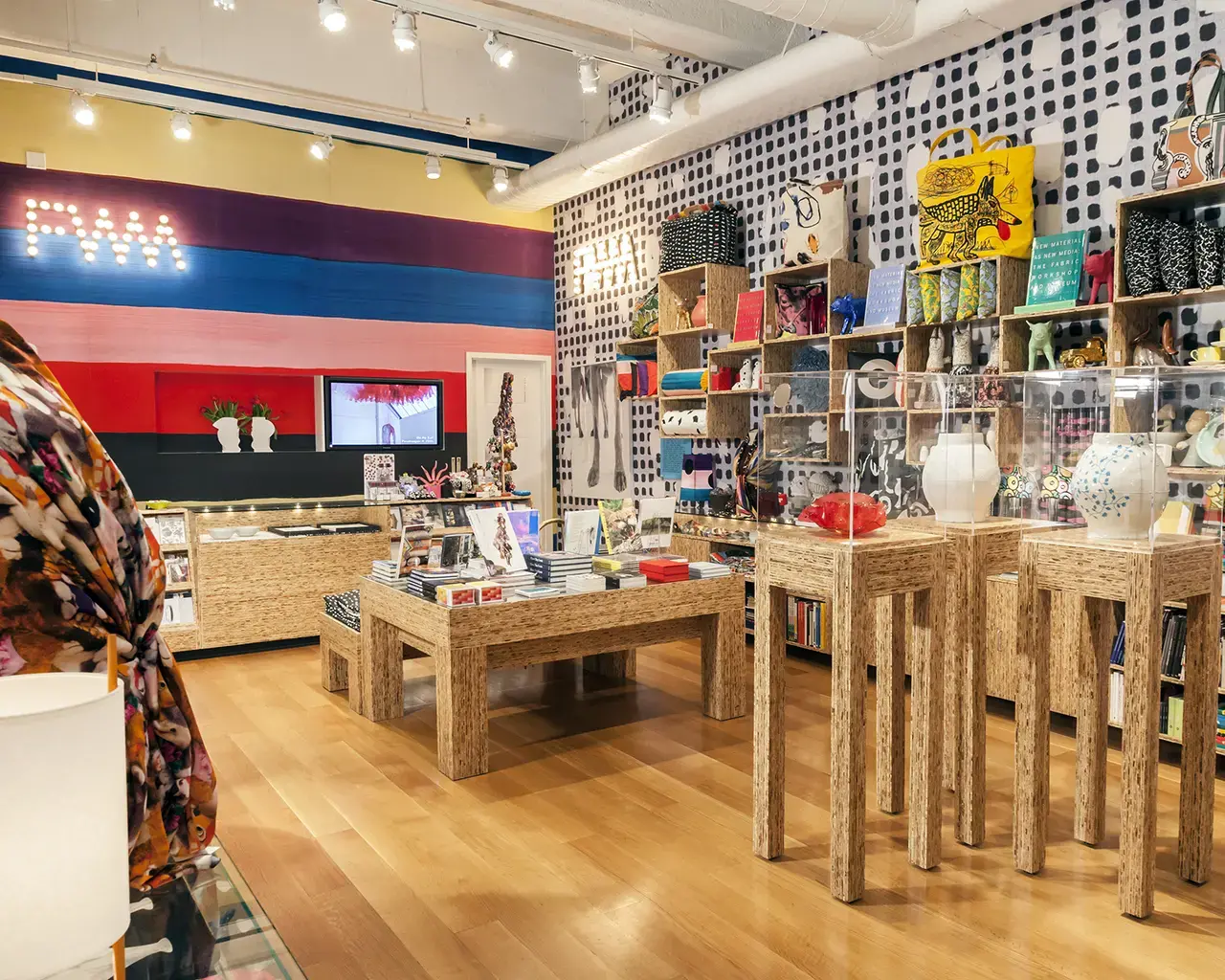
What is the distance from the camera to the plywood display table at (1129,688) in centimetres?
255

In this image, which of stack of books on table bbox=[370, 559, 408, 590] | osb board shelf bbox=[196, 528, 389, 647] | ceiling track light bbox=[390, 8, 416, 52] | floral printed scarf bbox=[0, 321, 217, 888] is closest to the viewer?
floral printed scarf bbox=[0, 321, 217, 888]

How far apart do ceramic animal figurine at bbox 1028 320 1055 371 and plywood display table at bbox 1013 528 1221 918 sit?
1.68 m

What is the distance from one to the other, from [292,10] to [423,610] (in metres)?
4.62

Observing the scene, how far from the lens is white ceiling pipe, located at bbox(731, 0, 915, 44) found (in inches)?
163

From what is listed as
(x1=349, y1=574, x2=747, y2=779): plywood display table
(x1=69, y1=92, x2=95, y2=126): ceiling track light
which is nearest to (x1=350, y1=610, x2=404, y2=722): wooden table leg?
(x1=349, y1=574, x2=747, y2=779): plywood display table

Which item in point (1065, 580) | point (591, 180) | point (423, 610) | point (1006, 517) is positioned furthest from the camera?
point (591, 180)

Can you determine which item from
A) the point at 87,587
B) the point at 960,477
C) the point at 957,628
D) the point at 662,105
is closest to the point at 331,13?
the point at 662,105

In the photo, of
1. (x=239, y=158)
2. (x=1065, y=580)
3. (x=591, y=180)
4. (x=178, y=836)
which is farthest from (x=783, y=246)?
(x=178, y=836)

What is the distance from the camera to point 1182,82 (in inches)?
155

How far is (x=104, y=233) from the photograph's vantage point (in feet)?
20.0

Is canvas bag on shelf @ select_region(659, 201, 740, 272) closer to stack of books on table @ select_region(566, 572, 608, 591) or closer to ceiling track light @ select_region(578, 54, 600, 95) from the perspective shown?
ceiling track light @ select_region(578, 54, 600, 95)

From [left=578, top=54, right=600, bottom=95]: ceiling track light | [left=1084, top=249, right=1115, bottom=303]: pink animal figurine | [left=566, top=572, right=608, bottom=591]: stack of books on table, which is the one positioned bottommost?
[left=566, top=572, right=608, bottom=591]: stack of books on table

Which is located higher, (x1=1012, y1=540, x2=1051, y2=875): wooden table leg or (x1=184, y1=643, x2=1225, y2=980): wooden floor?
(x1=1012, y1=540, x2=1051, y2=875): wooden table leg

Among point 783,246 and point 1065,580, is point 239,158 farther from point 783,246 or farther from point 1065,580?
point 1065,580
